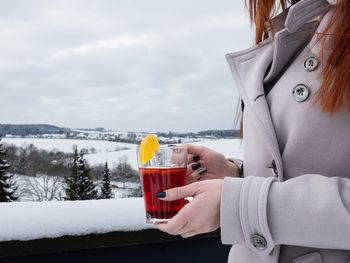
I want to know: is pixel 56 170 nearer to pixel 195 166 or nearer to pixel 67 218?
pixel 67 218

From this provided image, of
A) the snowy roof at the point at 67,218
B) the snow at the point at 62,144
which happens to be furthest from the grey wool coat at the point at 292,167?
the snow at the point at 62,144

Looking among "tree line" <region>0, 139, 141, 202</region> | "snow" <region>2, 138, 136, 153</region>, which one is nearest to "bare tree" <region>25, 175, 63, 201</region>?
"tree line" <region>0, 139, 141, 202</region>

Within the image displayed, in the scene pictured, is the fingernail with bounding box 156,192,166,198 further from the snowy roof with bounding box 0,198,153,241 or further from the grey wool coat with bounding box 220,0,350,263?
the snowy roof with bounding box 0,198,153,241

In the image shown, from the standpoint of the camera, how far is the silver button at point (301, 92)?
3.02 feet

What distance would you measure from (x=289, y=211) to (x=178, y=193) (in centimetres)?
23

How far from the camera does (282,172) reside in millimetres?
947

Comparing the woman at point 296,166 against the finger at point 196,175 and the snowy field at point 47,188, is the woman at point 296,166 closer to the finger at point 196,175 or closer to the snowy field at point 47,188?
the finger at point 196,175

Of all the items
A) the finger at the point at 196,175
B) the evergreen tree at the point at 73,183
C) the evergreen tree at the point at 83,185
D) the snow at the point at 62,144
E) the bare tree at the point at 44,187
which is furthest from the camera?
the snow at the point at 62,144

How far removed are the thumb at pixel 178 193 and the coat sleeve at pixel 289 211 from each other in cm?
7

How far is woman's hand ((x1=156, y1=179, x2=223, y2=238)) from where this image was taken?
2.80 ft

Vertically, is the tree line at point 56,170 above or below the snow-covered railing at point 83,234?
below

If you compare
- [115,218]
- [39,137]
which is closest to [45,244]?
[115,218]

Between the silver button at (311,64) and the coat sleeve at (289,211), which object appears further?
the silver button at (311,64)

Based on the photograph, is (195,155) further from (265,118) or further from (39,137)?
(39,137)
